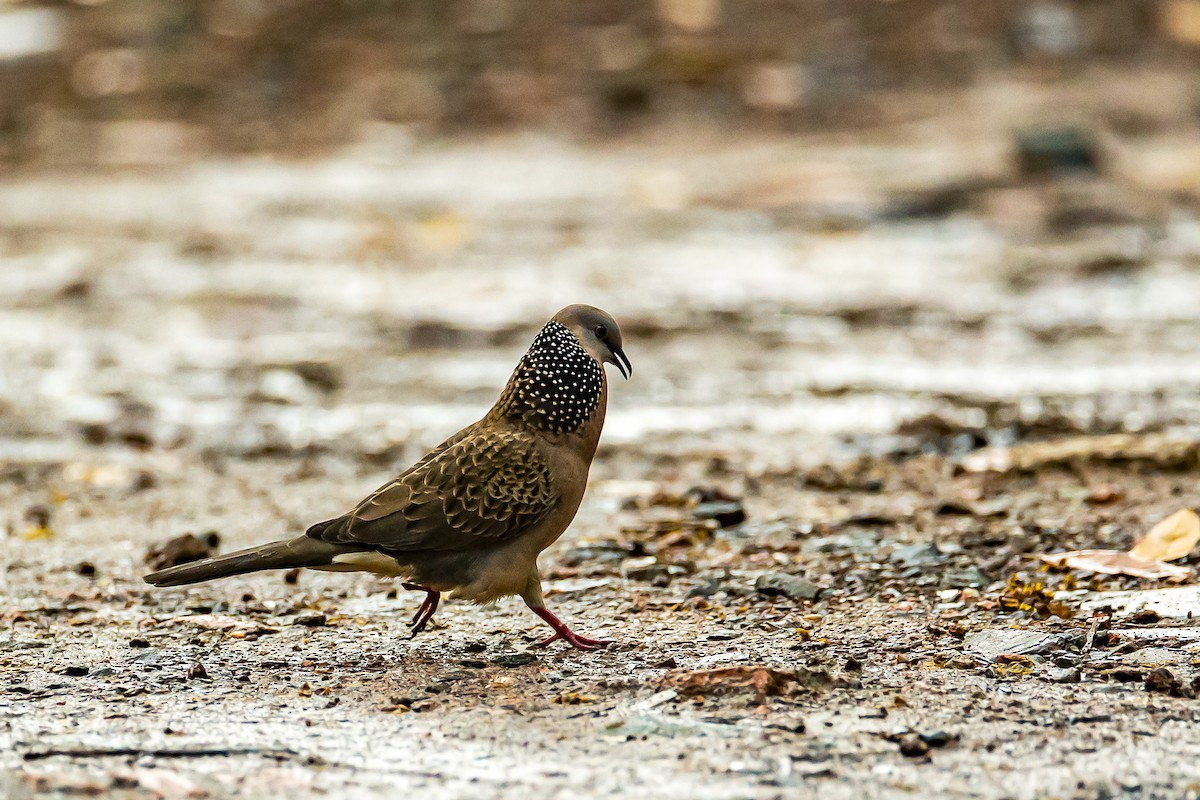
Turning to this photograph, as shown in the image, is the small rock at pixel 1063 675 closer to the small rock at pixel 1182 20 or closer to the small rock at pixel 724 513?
the small rock at pixel 724 513

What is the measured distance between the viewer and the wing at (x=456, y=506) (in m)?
4.43

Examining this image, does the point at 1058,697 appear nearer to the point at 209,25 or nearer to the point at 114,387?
the point at 114,387

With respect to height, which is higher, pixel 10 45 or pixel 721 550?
pixel 10 45

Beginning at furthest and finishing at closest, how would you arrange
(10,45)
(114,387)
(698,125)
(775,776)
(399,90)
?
1. (10,45)
2. (399,90)
3. (698,125)
4. (114,387)
5. (775,776)

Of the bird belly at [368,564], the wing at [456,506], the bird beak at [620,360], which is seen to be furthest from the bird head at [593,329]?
the bird belly at [368,564]

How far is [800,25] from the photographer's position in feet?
61.5

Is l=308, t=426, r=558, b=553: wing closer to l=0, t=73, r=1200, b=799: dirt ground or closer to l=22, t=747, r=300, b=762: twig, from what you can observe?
l=0, t=73, r=1200, b=799: dirt ground

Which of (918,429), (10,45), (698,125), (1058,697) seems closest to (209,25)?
(10,45)

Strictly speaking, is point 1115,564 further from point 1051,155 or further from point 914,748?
point 1051,155

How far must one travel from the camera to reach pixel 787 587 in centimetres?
507

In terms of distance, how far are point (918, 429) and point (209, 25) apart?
1420cm

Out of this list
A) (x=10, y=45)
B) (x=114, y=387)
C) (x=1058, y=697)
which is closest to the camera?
(x=1058, y=697)

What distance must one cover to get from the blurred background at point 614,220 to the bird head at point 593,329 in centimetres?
229

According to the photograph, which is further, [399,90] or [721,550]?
[399,90]
